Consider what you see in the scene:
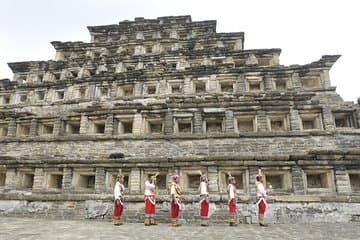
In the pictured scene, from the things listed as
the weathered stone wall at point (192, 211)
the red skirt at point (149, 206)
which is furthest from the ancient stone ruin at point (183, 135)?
the red skirt at point (149, 206)

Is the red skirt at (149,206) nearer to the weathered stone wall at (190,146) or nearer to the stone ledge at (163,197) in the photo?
the stone ledge at (163,197)

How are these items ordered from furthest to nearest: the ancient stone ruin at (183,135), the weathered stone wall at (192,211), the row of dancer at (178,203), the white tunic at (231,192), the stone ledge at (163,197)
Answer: the ancient stone ruin at (183,135) < the stone ledge at (163,197) < the weathered stone wall at (192,211) < the white tunic at (231,192) < the row of dancer at (178,203)

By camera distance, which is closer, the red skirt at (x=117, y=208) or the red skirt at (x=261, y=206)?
the red skirt at (x=261, y=206)

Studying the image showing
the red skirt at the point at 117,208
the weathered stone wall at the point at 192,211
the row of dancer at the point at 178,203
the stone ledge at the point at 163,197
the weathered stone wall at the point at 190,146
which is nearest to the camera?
the row of dancer at the point at 178,203

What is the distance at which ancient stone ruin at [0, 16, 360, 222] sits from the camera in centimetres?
1106

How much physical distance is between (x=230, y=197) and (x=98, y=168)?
20.5ft

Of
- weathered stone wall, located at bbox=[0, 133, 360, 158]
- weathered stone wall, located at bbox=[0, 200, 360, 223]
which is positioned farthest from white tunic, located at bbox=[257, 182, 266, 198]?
weathered stone wall, located at bbox=[0, 133, 360, 158]

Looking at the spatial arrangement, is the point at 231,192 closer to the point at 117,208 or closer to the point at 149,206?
the point at 149,206

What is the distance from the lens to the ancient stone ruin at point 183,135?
11062 mm

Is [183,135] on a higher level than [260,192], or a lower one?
higher

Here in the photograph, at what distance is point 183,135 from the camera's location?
12812 mm

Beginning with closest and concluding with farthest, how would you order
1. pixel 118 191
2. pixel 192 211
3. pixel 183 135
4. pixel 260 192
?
pixel 260 192 → pixel 118 191 → pixel 192 211 → pixel 183 135

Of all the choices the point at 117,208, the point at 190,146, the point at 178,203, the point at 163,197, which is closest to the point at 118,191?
the point at 117,208

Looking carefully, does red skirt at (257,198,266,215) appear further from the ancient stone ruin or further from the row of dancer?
the ancient stone ruin
